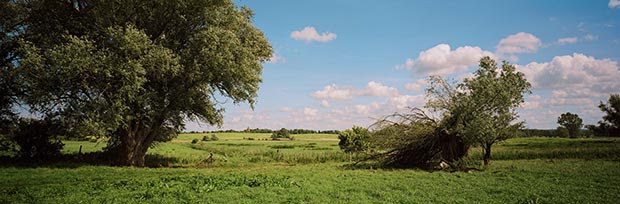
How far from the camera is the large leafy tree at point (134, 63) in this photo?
23.9 m

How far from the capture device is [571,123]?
119000 mm

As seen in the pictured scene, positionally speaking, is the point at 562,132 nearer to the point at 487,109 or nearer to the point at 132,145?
the point at 487,109

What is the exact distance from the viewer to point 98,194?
1430 cm

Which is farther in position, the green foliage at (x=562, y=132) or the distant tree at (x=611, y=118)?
the green foliage at (x=562, y=132)

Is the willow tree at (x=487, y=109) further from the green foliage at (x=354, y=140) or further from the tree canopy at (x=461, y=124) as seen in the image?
the green foliage at (x=354, y=140)

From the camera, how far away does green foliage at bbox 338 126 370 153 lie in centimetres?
4494

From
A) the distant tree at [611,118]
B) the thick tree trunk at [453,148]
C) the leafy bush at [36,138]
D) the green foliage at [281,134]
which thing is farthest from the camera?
the green foliage at [281,134]

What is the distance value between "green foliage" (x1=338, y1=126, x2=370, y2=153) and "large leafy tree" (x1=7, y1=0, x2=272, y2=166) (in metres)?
17.7

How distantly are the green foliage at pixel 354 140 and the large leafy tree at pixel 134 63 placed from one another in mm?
17734

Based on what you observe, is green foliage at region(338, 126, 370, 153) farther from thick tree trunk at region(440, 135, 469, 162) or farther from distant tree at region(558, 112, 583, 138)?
distant tree at region(558, 112, 583, 138)

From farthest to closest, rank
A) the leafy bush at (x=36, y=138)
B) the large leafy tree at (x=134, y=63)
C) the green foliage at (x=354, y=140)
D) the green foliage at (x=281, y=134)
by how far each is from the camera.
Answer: the green foliage at (x=281, y=134), the green foliage at (x=354, y=140), the leafy bush at (x=36, y=138), the large leafy tree at (x=134, y=63)

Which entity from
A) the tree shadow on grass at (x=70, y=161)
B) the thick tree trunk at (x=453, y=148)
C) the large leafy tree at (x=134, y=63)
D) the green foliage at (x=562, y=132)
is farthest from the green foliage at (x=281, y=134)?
the thick tree trunk at (x=453, y=148)

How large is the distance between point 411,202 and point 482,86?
58.7 feet

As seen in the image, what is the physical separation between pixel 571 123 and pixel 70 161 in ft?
469
